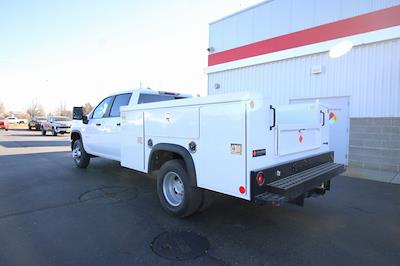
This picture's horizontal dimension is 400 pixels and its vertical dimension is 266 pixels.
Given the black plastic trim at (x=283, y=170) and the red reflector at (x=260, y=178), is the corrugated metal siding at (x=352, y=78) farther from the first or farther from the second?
the red reflector at (x=260, y=178)

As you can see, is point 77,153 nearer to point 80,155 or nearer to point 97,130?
point 80,155

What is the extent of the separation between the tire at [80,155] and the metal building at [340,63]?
7450mm

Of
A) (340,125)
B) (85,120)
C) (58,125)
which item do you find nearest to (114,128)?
(85,120)

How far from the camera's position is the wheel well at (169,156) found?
A: 4.00 metres

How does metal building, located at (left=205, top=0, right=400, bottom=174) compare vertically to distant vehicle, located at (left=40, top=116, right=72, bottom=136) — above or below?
above

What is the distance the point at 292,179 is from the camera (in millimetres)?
3684

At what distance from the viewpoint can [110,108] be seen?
7.00 m

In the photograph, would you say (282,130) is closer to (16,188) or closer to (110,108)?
(110,108)

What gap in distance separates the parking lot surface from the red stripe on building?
17.2 feet

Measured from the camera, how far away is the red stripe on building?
8438mm

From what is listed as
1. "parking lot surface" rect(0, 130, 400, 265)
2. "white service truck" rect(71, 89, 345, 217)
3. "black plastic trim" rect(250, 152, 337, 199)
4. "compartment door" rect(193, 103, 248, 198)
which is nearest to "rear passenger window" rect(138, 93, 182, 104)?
"white service truck" rect(71, 89, 345, 217)

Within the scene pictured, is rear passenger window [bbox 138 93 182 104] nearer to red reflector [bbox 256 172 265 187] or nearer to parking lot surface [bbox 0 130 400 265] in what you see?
parking lot surface [bbox 0 130 400 265]

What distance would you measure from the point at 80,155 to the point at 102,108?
6.70 ft

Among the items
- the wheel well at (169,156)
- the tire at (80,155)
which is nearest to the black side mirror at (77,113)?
the tire at (80,155)
